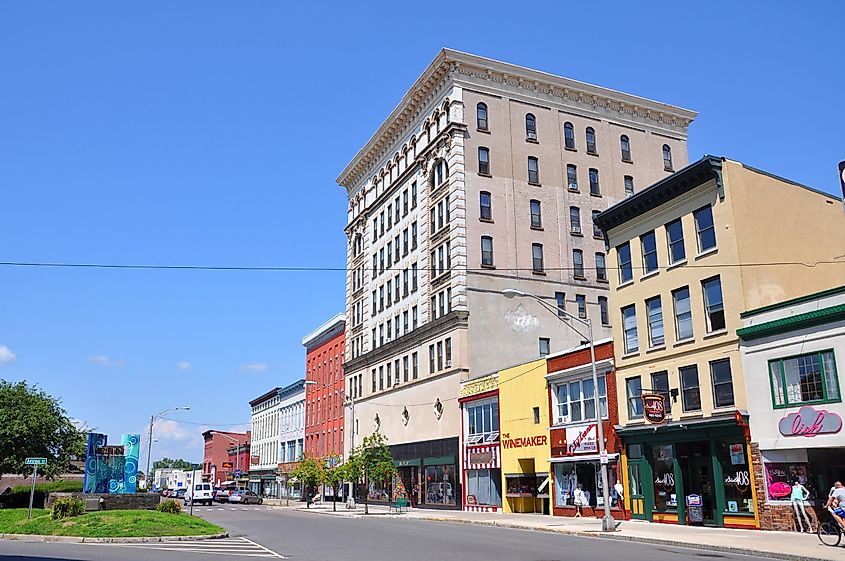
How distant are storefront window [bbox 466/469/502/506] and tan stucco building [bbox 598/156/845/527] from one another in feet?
40.9

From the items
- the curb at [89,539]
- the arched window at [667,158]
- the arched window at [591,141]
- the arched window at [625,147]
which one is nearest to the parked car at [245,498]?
the arched window at [591,141]

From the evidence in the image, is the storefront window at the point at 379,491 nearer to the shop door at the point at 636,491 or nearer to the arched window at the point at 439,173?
the arched window at the point at 439,173

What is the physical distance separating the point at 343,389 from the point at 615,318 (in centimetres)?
4558

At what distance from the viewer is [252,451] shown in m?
125

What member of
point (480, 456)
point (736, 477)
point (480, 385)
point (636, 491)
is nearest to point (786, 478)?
point (736, 477)

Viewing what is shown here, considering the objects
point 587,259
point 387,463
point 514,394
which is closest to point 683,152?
point 587,259

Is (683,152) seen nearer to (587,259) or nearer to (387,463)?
(587,259)

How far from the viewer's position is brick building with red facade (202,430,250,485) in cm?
14188

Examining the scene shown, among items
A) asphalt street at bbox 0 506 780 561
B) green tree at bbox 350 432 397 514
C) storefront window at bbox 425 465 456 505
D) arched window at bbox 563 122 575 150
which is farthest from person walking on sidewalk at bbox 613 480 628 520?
arched window at bbox 563 122 575 150

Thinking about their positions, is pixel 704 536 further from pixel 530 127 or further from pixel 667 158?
pixel 667 158

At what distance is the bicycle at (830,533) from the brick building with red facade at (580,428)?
39.3ft

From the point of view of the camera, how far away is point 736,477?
97.3 feet

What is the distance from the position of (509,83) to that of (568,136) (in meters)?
6.02

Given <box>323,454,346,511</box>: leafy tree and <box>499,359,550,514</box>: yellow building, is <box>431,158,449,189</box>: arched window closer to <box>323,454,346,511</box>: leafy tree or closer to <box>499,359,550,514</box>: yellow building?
<box>499,359,550,514</box>: yellow building
